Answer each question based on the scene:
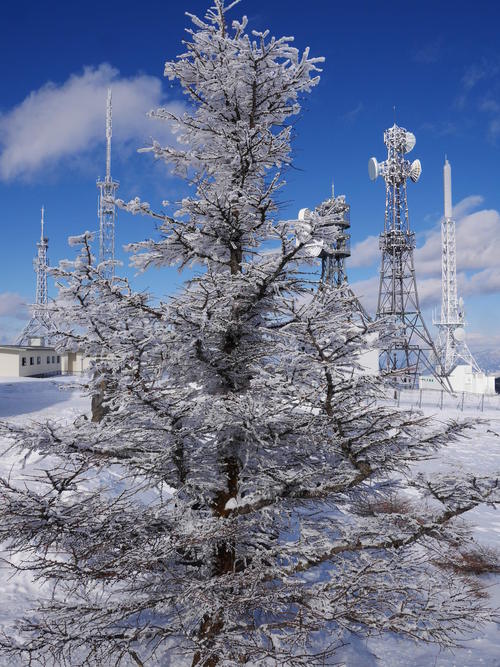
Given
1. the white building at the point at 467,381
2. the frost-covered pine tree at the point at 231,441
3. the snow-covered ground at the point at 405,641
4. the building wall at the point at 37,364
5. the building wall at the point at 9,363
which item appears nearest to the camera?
the frost-covered pine tree at the point at 231,441

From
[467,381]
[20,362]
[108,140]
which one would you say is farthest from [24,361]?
[467,381]

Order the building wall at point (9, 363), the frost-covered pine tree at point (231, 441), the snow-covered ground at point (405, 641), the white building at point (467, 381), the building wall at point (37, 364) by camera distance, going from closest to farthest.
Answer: the frost-covered pine tree at point (231, 441)
the snow-covered ground at point (405, 641)
the building wall at point (9, 363)
the building wall at point (37, 364)
the white building at point (467, 381)

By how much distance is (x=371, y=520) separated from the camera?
6160 mm

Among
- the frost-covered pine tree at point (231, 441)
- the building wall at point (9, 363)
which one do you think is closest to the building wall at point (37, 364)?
the building wall at point (9, 363)

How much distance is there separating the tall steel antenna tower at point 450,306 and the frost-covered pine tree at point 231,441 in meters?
50.8

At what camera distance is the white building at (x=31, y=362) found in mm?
44281

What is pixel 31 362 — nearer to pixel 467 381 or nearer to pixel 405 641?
pixel 405 641

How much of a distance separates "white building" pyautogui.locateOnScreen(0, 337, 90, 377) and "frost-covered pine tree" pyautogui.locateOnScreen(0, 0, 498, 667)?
35.2 meters

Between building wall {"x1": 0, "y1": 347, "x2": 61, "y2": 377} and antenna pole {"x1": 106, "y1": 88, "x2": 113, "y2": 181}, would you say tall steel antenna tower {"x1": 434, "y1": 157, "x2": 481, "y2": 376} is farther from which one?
building wall {"x1": 0, "y1": 347, "x2": 61, "y2": 377}

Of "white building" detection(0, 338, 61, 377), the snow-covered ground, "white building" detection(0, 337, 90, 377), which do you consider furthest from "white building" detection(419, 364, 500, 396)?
"white building" detection(0, 338, 61, 377)

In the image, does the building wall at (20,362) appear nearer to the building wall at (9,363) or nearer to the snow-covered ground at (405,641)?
the building wall at (9,363)

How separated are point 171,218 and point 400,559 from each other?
5495 millimetres

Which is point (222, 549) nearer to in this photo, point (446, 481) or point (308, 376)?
point (308, 376)

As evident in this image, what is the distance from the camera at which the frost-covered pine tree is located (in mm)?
5227
